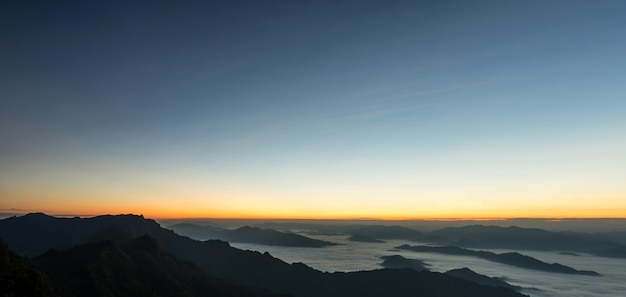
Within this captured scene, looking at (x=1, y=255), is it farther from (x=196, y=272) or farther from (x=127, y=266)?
(x=196, y=272)

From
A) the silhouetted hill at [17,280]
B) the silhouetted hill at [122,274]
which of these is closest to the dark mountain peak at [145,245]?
the silhouetted hill at [122,274]

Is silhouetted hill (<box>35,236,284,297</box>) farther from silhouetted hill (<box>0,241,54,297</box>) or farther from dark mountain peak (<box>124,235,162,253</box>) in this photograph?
silhouetted hill (<box>0,241,54,297</box>)

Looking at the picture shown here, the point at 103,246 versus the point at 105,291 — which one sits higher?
the point at 103,246

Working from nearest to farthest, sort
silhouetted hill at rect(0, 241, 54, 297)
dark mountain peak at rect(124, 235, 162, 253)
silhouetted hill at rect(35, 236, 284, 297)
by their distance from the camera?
silhouetted hill at rect(0, 241, 54, 297) → silhouetted hill at rect(35, 236, 284, 297) → dark mountain peak at rect(124, 235, 162, 253)

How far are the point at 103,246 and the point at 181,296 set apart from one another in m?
37.1

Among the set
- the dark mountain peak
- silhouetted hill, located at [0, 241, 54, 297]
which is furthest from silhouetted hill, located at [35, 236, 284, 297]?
silhouetted hill, located at [0, 241, 54, 297]

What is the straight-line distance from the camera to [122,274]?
121500 mm

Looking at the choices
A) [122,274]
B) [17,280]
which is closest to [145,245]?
[122,274]

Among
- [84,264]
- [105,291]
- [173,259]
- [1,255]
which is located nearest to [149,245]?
[173,259]

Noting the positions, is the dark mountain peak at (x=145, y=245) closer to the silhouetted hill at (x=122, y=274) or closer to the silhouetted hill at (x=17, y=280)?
the silhouetted hill at (x=122, y=274)

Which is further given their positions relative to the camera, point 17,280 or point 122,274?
point 122,274

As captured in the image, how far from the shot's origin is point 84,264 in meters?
116

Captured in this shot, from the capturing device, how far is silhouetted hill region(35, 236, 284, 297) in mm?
104812

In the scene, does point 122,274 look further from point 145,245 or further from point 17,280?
point 17,280
